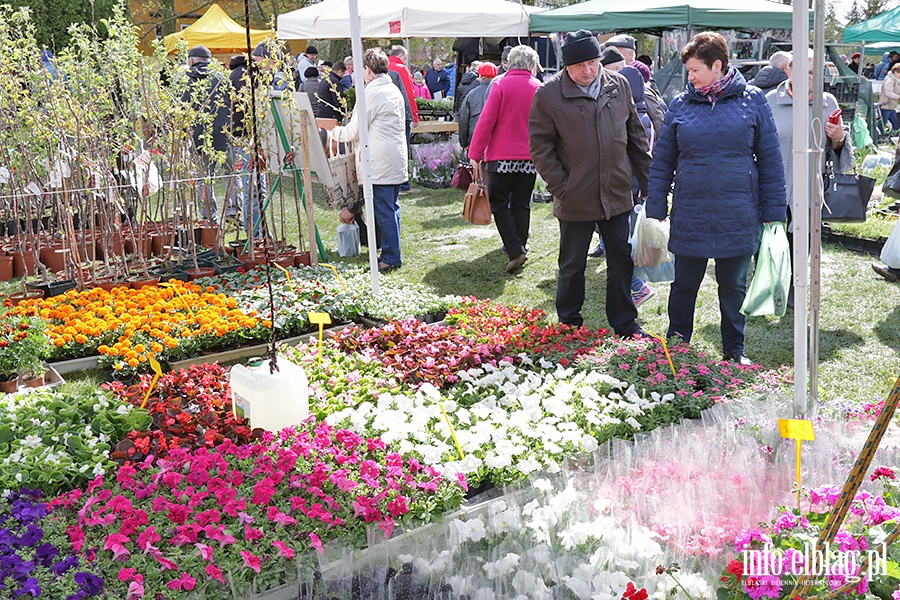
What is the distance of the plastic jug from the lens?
3191 mm

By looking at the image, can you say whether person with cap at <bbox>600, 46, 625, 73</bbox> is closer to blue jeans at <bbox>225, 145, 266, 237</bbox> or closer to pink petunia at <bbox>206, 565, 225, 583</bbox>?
blue jeans at <bbox>225, 145, 266, 237</bbox>

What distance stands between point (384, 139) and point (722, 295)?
3320 millimetres

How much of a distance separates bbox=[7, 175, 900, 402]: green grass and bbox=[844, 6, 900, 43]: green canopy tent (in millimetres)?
10454

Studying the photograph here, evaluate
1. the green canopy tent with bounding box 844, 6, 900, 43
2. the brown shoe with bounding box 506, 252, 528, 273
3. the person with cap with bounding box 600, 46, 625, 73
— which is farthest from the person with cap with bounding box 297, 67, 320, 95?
the green canopy tent with bounding box 844, 6, 900, 43

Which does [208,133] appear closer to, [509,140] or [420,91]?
[509,140]

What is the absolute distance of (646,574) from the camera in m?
2.30

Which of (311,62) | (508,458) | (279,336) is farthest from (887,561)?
(311,62)

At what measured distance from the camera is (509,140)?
6.66 m

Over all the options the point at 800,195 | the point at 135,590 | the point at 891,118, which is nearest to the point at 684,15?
the point at 891,118

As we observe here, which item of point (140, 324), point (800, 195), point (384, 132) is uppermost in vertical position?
point (384, 132)

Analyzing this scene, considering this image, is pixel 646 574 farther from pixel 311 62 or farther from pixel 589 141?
pixel 311 62

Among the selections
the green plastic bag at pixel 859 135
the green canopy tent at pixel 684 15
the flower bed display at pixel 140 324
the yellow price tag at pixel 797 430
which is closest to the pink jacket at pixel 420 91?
the green canopy tent at pixel 684 15

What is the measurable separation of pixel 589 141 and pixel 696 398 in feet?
6.05

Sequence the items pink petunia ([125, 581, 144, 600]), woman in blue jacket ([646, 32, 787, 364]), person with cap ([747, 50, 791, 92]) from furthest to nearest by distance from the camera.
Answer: person with cap ([747, 50, 791, 92]), woman in blue jacket ([646, 32, 787, 364]), pink petunia ([125, 581, 144, 600])
